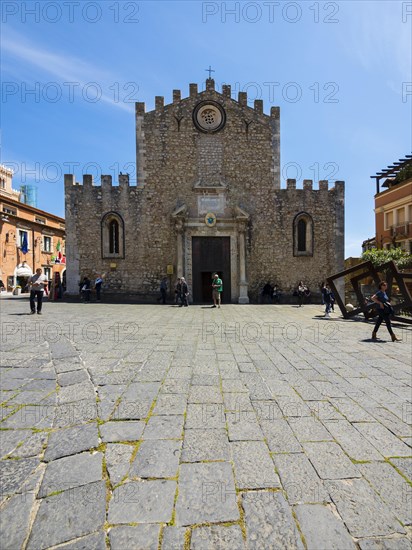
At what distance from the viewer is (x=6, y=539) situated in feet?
6.09

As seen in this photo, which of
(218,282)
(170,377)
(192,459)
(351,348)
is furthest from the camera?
(218,282)

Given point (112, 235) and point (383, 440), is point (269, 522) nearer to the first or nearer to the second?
point (383, 440)

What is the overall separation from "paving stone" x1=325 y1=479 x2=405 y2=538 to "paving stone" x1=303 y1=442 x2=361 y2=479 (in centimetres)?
8

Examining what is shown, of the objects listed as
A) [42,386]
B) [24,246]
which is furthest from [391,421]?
[24,246]

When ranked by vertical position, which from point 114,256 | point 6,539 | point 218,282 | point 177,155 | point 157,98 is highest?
point 157,98

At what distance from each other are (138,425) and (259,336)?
16.3 feet

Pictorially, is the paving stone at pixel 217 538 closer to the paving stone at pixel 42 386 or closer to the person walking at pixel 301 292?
the paving stone at pixel 42 386

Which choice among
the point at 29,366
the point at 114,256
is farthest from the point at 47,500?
the point at 114,256

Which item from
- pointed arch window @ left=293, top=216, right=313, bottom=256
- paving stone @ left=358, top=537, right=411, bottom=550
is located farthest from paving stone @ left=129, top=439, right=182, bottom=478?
pointed arch window @ left=293, top=216, right=313, bottom=256

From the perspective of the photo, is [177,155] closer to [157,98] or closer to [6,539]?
[157,98]

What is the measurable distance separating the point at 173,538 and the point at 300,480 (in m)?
0.96

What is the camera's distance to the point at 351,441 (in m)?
2.86

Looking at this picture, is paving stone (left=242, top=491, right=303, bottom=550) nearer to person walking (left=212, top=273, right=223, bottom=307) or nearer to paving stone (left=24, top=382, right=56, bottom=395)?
paving stone (left=24, top=382, right=56, bottom=395)

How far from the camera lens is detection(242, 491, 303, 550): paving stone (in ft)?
5.93
